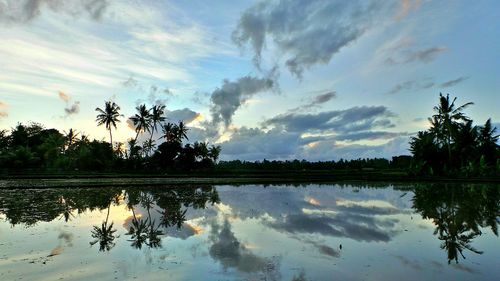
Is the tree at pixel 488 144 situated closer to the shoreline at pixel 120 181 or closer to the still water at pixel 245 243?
the shoreline at pixel 120 181

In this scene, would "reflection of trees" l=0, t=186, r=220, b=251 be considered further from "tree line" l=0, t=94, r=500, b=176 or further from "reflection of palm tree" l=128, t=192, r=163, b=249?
"tree line" l=0, t=94, r=500, b=176

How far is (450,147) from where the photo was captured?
5075 cm

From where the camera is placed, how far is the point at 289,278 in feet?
24.2

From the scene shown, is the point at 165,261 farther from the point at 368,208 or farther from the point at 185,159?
the point at 185,159

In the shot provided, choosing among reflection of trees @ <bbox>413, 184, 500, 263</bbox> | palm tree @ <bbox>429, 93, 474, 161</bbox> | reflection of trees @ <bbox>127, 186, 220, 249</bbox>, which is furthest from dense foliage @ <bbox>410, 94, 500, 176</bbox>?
reflection of trees @ <bbox>127, 186, 220, 249</bbox>

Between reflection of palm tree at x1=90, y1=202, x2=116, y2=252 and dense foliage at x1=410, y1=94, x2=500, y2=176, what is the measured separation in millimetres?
47175

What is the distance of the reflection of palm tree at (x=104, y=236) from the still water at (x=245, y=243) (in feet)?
0.11

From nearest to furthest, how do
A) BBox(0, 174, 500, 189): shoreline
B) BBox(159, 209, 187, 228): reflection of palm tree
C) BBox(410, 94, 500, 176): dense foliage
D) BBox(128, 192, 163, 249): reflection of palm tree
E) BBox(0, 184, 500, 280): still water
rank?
1. BBox(0, 184, 500, 280): still water
2. BBox(128, 192, 163, 249): reflection of palm tree
3. BBox(159, 209, 187, 228): reflection of palm tree
4. BBox(0, 174, 500, 189): shoreline
5. BBox(410, 94, 500, 176): dense foliage

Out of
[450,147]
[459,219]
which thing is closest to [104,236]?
[459,219]

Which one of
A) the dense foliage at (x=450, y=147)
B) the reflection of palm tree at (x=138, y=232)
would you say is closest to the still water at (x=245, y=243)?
the reflection of palm tree at (x=138, y=232)

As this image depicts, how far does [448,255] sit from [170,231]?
8737 mm

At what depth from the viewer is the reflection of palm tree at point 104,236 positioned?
1036 centimetres

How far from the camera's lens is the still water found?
25.9ft

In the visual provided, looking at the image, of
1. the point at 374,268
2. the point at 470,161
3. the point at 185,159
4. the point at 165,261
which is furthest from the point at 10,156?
the point at 470,161
